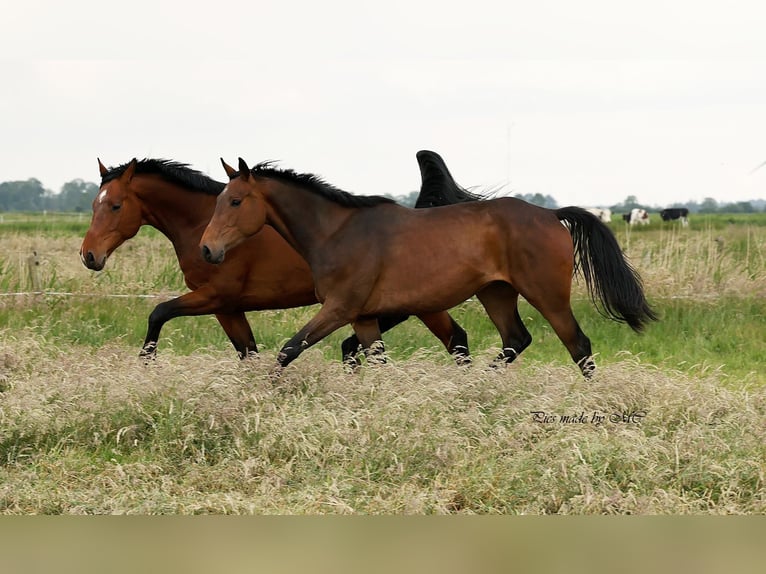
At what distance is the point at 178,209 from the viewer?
752cm

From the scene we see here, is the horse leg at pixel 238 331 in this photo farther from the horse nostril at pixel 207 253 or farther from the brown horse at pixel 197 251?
the horse nostril at pixel 207 253

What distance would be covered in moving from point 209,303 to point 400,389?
6.65ft

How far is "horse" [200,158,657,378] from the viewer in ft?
22.4

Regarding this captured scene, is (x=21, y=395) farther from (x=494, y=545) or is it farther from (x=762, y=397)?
(x=762, y=397)

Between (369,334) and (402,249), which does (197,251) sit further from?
(402,249)

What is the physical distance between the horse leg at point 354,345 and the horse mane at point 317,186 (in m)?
0.85

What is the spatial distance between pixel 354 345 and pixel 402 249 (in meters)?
1.02

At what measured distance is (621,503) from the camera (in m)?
4.86

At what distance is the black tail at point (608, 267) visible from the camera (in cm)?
727

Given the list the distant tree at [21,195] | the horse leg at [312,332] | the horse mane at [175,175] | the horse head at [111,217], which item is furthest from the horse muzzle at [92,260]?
the distant tree at [21,195]

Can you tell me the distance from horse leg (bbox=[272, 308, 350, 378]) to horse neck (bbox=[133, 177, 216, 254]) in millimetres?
1313

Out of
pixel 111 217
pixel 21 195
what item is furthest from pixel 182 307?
pixel 21 195

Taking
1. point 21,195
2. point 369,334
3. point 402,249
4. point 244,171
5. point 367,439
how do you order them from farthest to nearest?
point 21,195 → point 369,334 → point 402,249 → point 244,171 → point 367,439

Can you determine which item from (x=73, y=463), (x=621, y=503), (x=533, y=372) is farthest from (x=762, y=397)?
(x=73, y=463)
